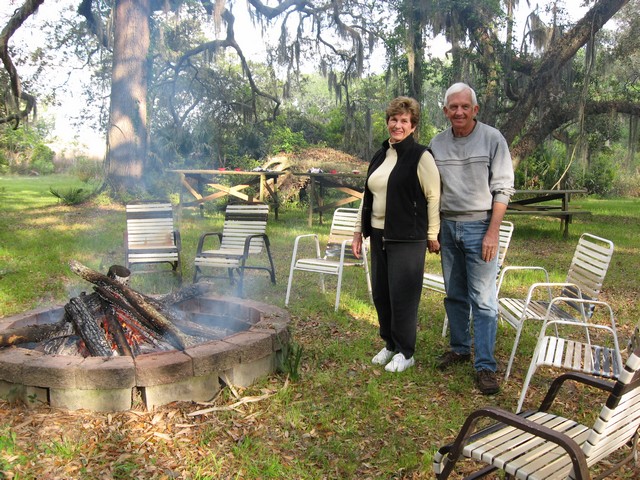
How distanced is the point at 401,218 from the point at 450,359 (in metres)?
1.06

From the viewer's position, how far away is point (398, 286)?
3.31m

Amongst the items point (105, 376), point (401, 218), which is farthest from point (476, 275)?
point (105, 376)

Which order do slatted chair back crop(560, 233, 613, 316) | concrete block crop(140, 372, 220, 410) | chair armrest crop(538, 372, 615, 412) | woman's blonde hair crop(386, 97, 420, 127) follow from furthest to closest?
slatted chair back crop(560, 233, 613, 316) → woman's blonde hair crop(386, 97, 420, 127) → concrete block crop(140, 372, 220, 410) → chair armrest crop(538, 372, 615, 412)

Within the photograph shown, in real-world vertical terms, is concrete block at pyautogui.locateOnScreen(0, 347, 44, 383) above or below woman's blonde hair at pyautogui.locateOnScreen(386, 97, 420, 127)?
Result: below

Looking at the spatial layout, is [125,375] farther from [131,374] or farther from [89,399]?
[89,399]

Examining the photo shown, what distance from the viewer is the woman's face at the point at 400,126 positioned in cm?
317

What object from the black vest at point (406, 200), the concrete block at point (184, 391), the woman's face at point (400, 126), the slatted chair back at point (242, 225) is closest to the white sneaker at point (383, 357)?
the black vest at point (406, 200)

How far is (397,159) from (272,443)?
1742 mm

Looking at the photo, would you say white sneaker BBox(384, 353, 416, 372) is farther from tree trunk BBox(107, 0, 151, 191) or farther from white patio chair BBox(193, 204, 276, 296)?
tree trunk BBox(107, 0, 151, 191)

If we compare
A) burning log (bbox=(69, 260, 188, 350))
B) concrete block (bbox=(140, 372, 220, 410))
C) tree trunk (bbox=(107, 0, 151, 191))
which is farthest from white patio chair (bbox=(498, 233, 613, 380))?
tree trunk (bbox=(107, 0, 151, 191))

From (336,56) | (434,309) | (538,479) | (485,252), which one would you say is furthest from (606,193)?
(538,479)

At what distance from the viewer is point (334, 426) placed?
282 cm

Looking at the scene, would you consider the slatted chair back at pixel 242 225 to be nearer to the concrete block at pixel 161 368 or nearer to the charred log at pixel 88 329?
the charred log at pixel 88 329

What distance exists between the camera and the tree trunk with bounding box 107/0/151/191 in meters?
11.1
